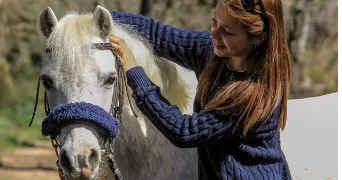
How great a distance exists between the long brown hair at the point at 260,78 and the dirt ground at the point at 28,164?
121 inches

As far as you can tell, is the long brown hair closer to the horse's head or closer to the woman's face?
the woman's face

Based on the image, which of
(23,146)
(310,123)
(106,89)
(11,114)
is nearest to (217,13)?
(106,89)

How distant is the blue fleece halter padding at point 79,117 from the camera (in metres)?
1.52

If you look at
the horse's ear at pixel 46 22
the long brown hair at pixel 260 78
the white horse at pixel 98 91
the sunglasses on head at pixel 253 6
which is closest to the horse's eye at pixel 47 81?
the white horse at pixel 98 91

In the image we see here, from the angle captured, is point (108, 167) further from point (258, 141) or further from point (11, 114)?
point (11, 114)

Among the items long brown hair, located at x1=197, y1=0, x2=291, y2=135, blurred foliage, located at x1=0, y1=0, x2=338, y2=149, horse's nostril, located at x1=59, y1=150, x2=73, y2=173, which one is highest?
long brown hair, located at x1=197, y1=0, x2=291, y2=135

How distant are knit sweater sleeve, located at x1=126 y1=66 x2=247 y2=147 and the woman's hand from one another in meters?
0.04

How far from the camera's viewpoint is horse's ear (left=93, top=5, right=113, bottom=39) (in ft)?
5.45

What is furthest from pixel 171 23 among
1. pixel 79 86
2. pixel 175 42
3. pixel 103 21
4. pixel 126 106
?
pixel 79 86

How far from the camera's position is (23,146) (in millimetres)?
5090

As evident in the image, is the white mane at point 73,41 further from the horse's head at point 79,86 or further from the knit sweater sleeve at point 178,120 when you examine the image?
the knit sweater sleeve at point 178,120

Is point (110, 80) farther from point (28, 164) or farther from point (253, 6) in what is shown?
point (28, 164)

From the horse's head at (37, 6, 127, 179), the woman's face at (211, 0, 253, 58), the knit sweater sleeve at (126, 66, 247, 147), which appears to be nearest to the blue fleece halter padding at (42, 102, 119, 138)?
the horse's head at (37, 6, 127, 179)

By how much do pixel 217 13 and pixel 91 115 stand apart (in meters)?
0.41
